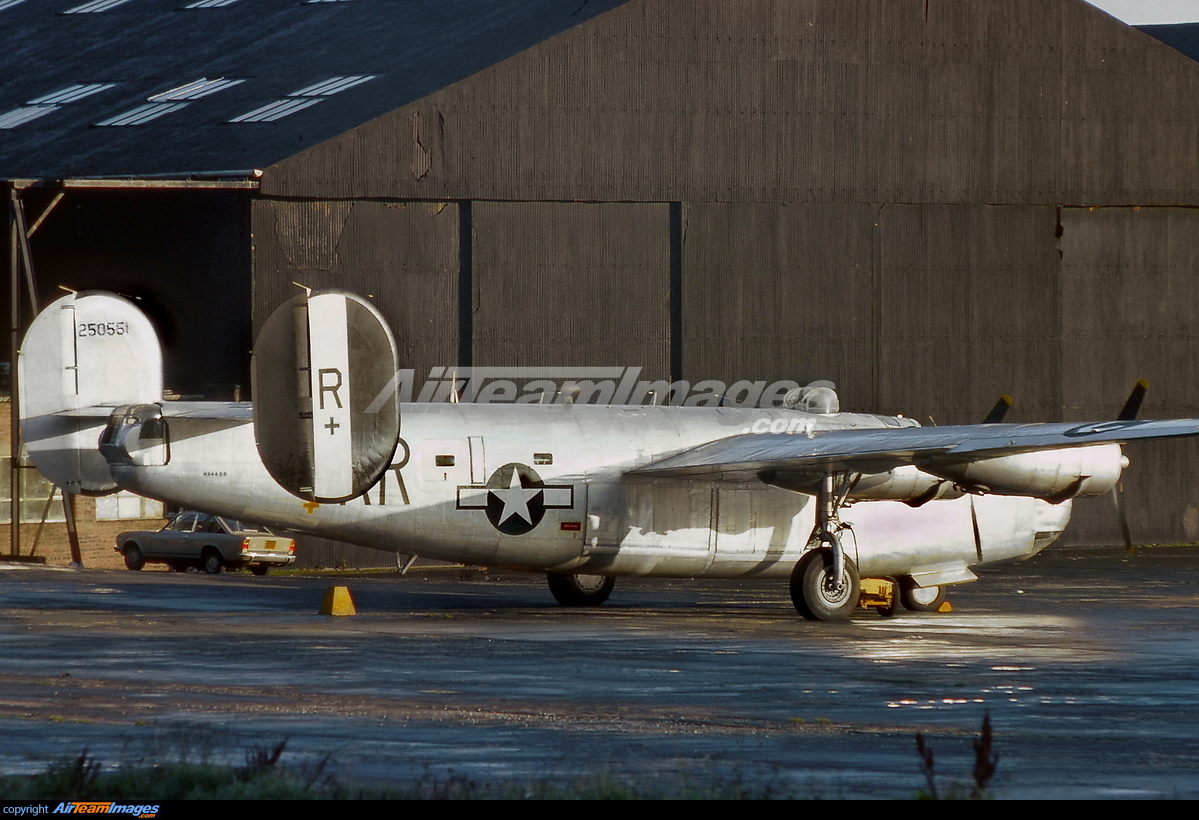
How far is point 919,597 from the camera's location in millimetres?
28094

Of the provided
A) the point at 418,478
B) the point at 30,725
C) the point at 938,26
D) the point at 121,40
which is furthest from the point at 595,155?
the point at 30,725

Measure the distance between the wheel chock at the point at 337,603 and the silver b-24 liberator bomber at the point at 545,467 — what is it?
5.25 ft

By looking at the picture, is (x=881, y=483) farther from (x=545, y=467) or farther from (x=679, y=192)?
(x=679, y=192)

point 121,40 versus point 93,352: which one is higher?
point 121,40

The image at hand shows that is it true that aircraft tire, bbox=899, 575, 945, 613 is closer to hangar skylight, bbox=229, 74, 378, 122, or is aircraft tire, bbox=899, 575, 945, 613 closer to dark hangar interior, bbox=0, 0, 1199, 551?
dark hangar interior, bbox=0, 0, 1199, 551

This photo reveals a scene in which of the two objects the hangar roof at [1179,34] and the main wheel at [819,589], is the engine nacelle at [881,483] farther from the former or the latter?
the hangar roof at [1179,34]

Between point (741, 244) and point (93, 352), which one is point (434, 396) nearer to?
point (741, 244)

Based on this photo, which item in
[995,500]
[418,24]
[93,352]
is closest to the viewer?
[93,352]

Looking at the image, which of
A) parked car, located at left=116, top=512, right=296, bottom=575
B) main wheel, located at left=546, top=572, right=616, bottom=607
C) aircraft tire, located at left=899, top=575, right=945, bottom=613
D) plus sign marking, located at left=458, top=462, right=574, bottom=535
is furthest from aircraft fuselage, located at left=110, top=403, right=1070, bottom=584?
parked car, located at left=116, top=512, right=296, bottom=575

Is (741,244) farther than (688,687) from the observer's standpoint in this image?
Yes

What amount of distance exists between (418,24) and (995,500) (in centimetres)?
2762

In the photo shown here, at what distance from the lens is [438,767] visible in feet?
39.2

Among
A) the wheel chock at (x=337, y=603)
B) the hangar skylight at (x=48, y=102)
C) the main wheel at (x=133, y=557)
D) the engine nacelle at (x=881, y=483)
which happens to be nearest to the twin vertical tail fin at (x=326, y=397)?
the wheel chock at (x=337, y=603)

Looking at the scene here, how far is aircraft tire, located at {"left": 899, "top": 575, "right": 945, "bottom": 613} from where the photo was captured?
28.0 m
